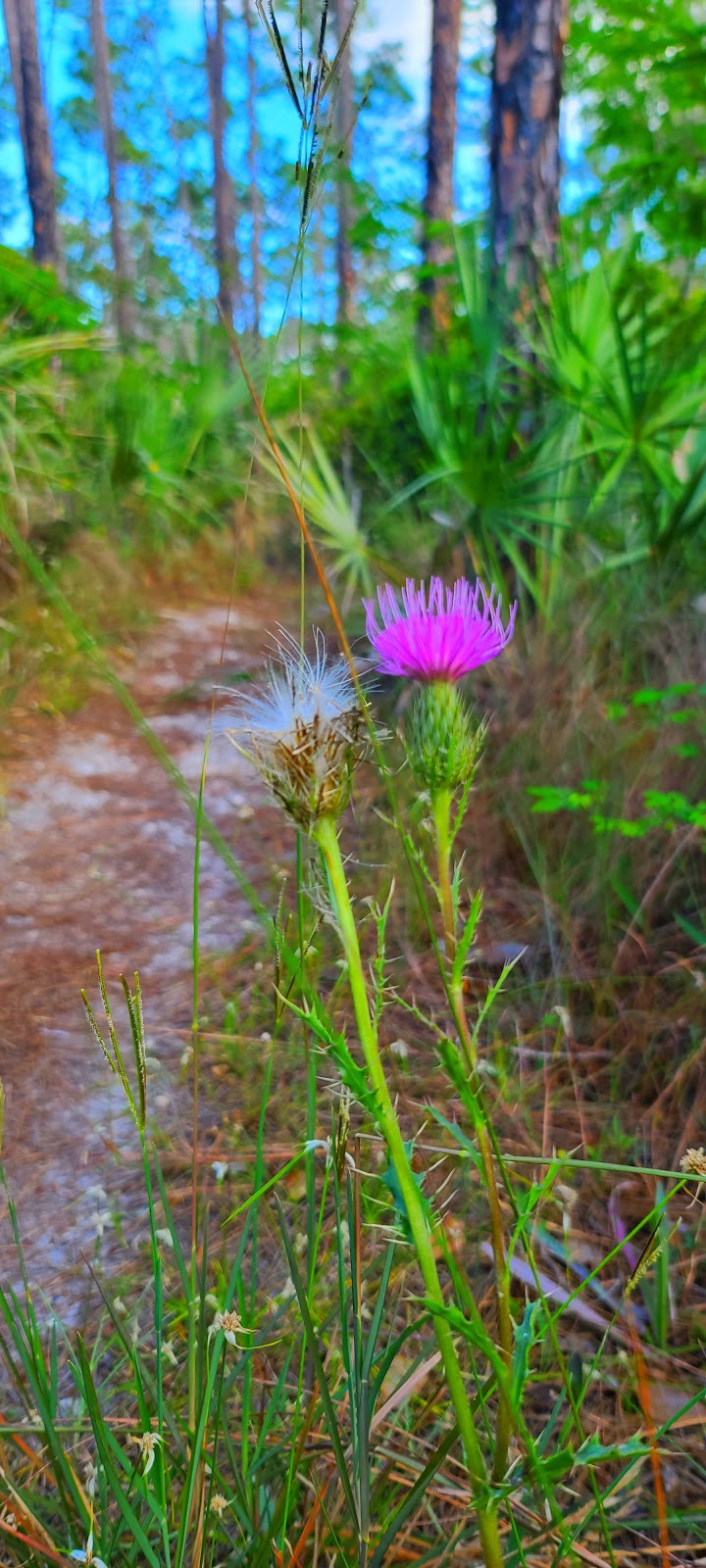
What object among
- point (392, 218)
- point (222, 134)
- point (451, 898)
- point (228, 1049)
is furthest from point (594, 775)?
point (222, 134)

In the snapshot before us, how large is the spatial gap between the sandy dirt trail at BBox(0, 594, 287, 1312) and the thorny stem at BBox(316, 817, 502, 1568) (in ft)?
1.00

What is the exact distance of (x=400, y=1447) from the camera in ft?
3.09

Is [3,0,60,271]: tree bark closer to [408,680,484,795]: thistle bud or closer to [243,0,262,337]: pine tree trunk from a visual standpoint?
[408,680,484,795]: thistle bud

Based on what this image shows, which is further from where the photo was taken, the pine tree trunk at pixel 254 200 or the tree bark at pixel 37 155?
the pine tree trunk at pixel 254 200

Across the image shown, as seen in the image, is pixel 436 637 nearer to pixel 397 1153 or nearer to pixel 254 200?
pixel 397 1153

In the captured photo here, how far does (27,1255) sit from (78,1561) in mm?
737

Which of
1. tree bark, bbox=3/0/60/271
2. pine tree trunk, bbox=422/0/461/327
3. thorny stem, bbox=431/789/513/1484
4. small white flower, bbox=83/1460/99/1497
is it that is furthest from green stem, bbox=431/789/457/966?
tree bark, bbox=3/0/60/271

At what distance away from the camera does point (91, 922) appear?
2.32m

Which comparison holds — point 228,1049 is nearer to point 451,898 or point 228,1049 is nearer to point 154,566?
point 451,898

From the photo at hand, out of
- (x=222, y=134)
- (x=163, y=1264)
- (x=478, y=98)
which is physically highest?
(x=478, y=98)

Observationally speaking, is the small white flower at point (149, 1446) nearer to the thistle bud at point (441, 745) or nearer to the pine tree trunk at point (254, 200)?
the thistle bud at point (441, 745)

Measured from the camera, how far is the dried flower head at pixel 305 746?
1.75ft

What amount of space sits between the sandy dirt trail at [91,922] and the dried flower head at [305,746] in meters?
0.22

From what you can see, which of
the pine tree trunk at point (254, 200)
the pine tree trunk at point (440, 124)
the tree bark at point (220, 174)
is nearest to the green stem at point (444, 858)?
the pine tree trunk at point (440, 124)
